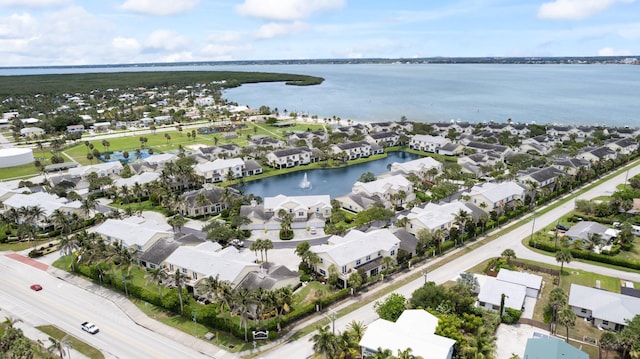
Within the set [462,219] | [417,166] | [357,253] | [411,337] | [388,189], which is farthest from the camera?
[417,166]

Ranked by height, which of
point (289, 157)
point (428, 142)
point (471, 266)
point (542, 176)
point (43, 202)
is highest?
point (428, 142)

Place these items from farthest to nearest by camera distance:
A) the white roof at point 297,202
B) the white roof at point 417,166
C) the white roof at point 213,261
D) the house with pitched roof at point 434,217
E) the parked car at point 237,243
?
the white roof at point 417,166 → the white roof at point 297,202 → the house with pitched roof at point 434,217 → the parked car at point 237,243 → the white roof at point 213,261

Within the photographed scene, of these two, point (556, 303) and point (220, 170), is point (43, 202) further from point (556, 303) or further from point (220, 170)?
point (556, 303)

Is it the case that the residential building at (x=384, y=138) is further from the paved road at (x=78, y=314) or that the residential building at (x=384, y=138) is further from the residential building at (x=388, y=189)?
the paved road at (x=78, y=314)

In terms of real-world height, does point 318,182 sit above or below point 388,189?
below

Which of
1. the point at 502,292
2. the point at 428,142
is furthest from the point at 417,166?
the point at 502,292

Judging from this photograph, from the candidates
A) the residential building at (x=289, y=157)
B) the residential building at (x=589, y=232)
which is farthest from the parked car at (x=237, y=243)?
the residential building at (x=589, y=232)

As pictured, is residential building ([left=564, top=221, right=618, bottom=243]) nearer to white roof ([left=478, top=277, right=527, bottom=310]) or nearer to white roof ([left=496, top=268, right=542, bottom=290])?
white roof ([left=496, top=268, right=542, bottom=290])
